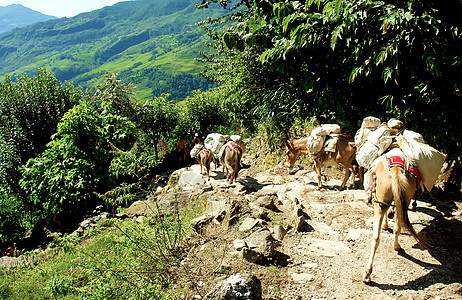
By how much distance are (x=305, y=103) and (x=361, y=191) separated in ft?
12.8

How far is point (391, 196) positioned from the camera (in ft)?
13.4

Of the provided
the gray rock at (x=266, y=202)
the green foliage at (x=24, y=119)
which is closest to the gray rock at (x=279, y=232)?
the gray rock at (x=266, y=202)

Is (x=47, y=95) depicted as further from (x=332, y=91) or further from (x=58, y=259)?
(x=332, y=91)

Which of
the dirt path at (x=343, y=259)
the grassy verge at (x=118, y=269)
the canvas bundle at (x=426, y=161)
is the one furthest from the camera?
the canvas bundle at (x=426, y=161)

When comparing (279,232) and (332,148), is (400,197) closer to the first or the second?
(279,232)

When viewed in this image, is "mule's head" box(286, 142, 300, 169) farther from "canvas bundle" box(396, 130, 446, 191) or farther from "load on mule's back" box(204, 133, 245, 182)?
"canvas bundle" box(396, 130, 446, 191)

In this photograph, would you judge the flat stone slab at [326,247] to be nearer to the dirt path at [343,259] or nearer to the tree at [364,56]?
the dirt path at [343,259]

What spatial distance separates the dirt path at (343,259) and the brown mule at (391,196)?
0.96 ft

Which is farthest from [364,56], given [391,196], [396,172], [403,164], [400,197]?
[400,197]

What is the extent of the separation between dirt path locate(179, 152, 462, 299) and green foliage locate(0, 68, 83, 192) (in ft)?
34.5

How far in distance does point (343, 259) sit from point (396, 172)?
1.57m

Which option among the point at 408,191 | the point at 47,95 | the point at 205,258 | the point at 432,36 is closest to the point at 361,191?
the point at 408,191

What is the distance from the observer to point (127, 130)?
11.2 meters

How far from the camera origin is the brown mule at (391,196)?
12.5 feet
